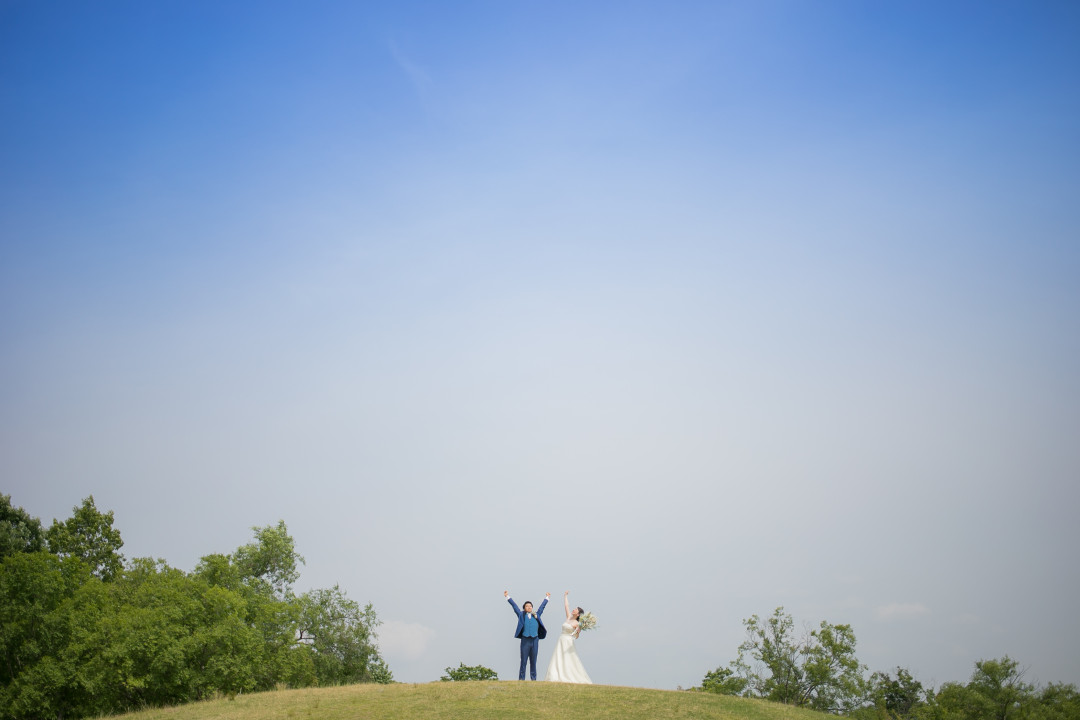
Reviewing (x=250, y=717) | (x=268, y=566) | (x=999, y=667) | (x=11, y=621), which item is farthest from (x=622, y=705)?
(x=999, y=667)

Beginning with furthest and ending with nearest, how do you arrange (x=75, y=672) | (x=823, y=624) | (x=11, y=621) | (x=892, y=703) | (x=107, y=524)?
(x=892, y=703) → (x=107, y=524) → (x=823, y=624) → (x=11, y=621) → (x=75, y=672)

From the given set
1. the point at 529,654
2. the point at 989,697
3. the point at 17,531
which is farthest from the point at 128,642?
the point at 989,697

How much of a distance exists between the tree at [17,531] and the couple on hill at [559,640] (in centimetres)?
4955

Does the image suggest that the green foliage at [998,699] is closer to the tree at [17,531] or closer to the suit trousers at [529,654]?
the suit trousers at [529,654]

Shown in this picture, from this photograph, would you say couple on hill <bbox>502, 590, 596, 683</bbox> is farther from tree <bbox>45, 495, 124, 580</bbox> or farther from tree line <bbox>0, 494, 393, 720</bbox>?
tree <bbox>45, 495, 124, 580</bbox>

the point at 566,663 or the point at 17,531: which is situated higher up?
the point at 17,531

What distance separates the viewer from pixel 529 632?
29266 mm

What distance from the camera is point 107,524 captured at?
6919 centimetres

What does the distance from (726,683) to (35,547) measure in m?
58.1

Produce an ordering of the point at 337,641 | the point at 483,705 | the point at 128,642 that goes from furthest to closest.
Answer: the point at 337,641 → the point at 128,642 → the point at 483,705

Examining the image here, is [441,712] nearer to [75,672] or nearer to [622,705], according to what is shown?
[622,705]

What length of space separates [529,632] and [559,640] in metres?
1.53

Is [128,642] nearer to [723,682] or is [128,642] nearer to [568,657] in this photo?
[568,657]

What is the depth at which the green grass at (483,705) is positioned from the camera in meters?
24.1
